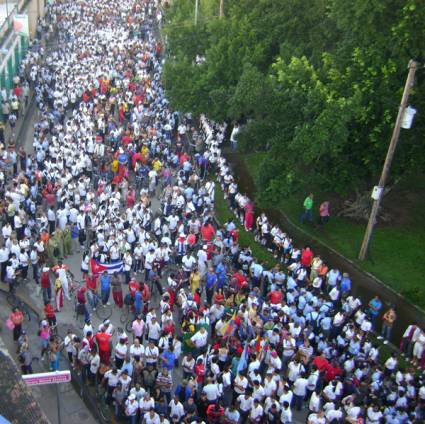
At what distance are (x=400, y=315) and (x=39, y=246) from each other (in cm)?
947

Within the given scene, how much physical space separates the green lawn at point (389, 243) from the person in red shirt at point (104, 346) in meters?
8.23

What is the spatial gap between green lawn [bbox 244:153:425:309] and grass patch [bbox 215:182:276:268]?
5.42 ft

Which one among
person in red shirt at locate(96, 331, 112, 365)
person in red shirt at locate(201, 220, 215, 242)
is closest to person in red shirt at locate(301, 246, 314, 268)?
person in red shirt at locate(201, 220, 215, 242)

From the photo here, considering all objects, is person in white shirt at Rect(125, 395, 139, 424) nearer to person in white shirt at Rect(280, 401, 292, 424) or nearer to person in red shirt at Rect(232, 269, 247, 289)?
person in white shirt at Rect(280, 401, 292, 424)

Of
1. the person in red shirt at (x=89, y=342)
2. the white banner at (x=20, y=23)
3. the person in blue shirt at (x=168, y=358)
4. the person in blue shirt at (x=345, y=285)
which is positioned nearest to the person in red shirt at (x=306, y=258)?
the person in blue shirt at (x=345, y=285)

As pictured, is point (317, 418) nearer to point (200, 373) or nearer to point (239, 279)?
point (200, 373)

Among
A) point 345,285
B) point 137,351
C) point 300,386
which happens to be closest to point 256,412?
point 300,386

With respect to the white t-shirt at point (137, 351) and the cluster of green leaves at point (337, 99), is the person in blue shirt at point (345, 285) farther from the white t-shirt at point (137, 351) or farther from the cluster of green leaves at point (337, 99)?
the white t-shirt at point (137, 351)

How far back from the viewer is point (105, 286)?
52.4ft

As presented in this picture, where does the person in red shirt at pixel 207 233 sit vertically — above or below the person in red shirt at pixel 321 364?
above

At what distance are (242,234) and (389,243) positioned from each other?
14.6 feet

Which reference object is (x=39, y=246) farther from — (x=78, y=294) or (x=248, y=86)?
(x=248, y=86)

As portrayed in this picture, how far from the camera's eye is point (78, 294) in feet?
50.7

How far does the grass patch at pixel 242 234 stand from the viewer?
19077 millimetres
